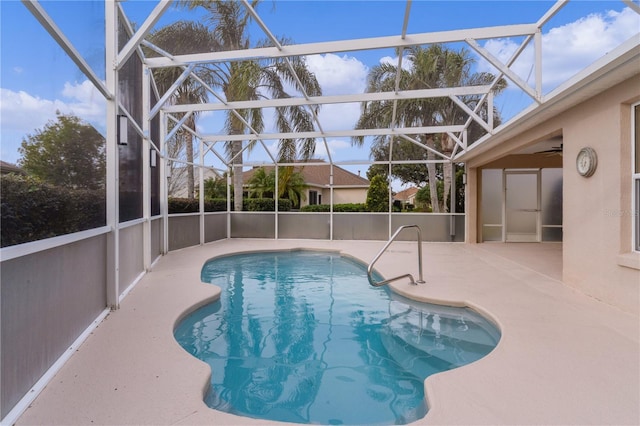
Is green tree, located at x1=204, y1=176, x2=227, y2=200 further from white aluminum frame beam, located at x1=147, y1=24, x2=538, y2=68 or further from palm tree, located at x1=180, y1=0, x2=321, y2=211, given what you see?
white aluminum frame beam, located at x1=147, y1=24, x2=538, y2=68

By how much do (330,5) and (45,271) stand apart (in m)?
5.55

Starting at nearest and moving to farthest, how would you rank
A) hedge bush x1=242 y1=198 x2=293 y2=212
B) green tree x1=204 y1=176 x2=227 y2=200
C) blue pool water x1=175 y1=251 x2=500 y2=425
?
blue pool water x1=175 y1=251 x2=500 y2=425
hedge bush x1=242 y1=198 x2=293 y2=212
green tree x1=204 y1=176 x2=227 y2=200

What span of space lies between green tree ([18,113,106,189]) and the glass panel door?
35.3 ft

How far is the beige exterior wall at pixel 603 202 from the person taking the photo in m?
4.16

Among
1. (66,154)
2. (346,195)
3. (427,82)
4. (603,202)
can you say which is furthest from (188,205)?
(346,195)

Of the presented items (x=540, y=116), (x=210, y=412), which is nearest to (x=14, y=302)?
(x=210, y=412)

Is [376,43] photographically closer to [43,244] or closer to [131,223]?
[131,223]

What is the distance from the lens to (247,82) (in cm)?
980

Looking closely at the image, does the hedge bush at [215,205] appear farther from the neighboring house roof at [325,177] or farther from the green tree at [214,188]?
the neighboring house roof at [325,177]

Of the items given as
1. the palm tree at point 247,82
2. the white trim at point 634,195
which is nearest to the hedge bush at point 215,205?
the palm tree at point 247,82

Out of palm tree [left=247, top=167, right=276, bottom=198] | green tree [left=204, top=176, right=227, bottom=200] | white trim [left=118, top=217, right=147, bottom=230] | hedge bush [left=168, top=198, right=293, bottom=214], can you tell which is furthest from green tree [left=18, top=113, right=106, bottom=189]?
green tree [left=204, top=176, right=227, bottom=200]

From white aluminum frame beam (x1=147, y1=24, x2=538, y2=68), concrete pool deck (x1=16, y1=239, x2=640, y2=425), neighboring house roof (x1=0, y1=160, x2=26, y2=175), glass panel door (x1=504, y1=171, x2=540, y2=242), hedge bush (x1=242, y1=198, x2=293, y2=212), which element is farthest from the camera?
hedge bush (x1=242, y1=198, x2=293, y2=212)

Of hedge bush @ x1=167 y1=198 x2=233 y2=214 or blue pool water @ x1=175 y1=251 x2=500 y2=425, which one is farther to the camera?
hedge bush @ x1=167 y1=198 x2=233 y2=214

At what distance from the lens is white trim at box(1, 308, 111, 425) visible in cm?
214
